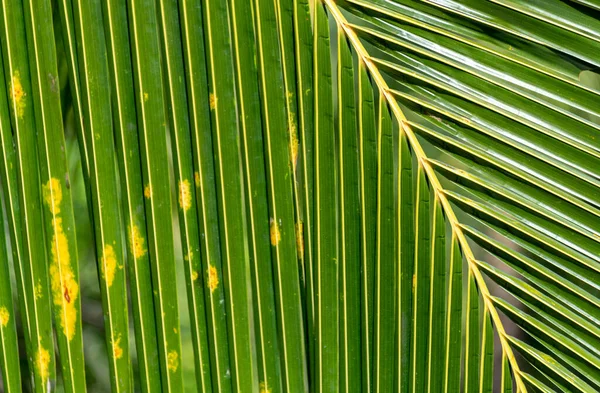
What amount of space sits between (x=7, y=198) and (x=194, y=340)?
0.81 feet

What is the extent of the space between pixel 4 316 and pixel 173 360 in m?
0.19

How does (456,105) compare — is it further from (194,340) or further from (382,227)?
(194,340)

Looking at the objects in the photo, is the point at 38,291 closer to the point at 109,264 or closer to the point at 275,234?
the point at 109,264

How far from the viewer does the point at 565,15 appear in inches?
22.5

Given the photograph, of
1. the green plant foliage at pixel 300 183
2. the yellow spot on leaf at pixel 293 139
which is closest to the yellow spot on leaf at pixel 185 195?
the green plant foliage at pixel 300 183

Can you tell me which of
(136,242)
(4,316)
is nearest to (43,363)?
(4,316)

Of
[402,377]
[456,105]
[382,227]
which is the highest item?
[456,105]

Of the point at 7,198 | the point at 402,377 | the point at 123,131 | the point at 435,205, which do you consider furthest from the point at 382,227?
the point at 7,198

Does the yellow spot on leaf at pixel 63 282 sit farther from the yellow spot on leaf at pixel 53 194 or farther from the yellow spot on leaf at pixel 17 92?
the yellow spot on leaf at pixel 17 92

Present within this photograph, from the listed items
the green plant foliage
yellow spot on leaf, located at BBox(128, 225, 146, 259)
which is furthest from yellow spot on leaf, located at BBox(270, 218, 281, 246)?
yellow spot on leaf, located at BBox(128, 225, 146, 259)

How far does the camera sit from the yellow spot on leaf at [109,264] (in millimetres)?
563

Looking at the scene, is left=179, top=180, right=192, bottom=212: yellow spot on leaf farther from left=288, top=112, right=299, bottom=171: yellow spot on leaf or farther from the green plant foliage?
left=288, top=112, right=299, bottom=171: yellow spot on leaf

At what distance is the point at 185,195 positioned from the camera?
560 mm

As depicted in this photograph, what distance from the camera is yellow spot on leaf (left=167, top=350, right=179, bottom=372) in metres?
0.58
